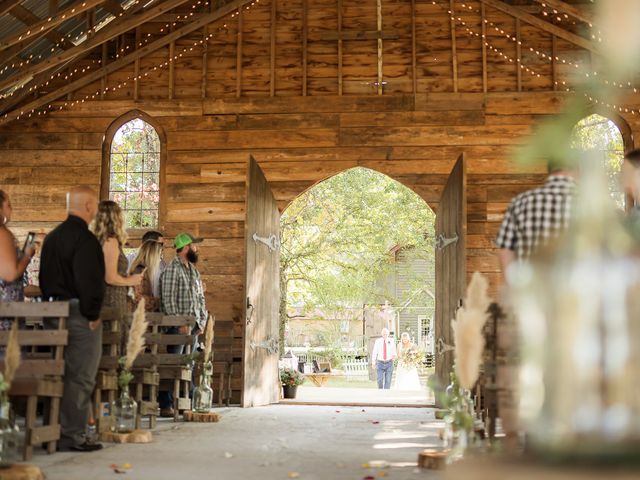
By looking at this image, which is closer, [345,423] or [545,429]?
[545,429]

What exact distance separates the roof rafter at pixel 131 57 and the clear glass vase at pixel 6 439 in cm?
763

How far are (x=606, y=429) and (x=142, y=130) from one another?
1080 centimetres

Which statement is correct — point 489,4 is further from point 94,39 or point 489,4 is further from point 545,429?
point 545,429

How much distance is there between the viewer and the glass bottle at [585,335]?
0.83 m

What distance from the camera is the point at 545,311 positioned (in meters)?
0.86

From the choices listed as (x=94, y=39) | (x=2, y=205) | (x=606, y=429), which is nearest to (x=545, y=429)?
(x=606, y=429)

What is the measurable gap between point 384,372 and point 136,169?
28.7 feet

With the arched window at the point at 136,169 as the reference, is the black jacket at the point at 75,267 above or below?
below

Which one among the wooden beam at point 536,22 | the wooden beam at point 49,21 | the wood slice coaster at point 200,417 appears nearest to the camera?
the wood slice coaster at point 200,417

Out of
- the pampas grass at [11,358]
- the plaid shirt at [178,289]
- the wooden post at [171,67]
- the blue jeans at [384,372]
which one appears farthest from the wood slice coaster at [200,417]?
the blue jeans at [384,372]

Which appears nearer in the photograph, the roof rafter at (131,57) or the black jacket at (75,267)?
the black jacket at (75,267)

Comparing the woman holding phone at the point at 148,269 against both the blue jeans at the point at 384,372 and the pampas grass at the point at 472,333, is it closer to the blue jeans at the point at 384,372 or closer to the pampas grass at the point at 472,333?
the pampas grass at the point at 472,333

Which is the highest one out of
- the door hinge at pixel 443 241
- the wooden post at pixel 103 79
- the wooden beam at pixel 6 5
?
the wooden post at pixel 103 79

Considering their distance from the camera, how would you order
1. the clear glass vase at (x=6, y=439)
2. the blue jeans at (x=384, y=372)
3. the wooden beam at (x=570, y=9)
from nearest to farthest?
the clear glass vase at (x=6, y=439) → the wooden beam at (x=570, y=9) → the blue jeans at (x=384, y=372)
